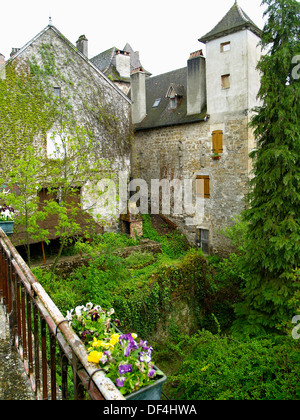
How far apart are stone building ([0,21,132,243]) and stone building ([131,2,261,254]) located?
1981 millimetres

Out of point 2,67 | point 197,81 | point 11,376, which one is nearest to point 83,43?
point 197,81

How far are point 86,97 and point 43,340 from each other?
13.4 metres

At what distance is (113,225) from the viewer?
1589 cm

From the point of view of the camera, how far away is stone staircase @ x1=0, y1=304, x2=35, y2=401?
2771 mm

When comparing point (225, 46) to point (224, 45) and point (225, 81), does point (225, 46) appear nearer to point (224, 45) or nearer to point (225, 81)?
point (224, 45)

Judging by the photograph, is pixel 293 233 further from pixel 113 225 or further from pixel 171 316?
pixel 113 225

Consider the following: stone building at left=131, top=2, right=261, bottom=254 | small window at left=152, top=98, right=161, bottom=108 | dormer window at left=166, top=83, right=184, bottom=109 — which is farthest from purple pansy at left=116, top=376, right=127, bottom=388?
small window at left=152, top=98, right=161, bottom=108

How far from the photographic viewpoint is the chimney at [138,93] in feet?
61.3

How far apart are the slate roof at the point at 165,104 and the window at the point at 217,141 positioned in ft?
3.29

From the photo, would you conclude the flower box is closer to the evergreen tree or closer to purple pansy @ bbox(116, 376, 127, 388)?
purple pansy @ bbox(116, 376, 127, 388)

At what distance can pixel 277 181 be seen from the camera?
29.7 feet

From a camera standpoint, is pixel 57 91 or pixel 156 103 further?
pixel 156 103

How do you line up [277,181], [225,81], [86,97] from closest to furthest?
1. [277,181]
2. [86,97]
3. [225,81]
